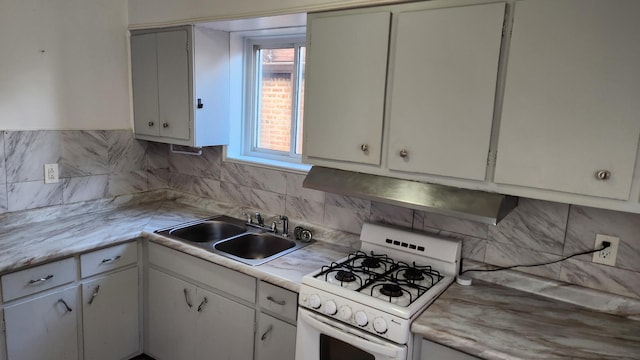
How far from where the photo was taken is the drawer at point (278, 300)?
187 cm

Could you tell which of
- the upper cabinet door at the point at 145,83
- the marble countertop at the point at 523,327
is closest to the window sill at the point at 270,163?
the upper cabinet door at the point at 145,83

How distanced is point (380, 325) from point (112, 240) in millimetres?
1564

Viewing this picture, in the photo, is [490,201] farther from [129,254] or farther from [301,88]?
[129,254]

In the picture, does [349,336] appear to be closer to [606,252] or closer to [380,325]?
[380,325]

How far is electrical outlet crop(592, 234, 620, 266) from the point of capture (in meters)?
1.64

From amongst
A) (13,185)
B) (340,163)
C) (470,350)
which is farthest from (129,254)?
(470,350)

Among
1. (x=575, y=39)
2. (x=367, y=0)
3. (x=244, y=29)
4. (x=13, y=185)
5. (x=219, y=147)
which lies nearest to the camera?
(x=575, y=39)

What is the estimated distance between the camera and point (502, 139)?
1539 millimetres

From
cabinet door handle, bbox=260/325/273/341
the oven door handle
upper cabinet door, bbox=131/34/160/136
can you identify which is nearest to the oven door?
the oven door handle

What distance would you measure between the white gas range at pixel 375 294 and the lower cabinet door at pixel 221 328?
0.42m

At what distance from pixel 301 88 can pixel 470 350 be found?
1801 mm

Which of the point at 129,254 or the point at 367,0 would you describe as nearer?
the point at 367,0

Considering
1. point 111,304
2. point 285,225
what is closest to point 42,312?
point 111,304

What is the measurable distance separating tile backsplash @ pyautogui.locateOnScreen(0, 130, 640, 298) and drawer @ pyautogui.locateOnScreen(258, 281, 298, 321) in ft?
1.92
